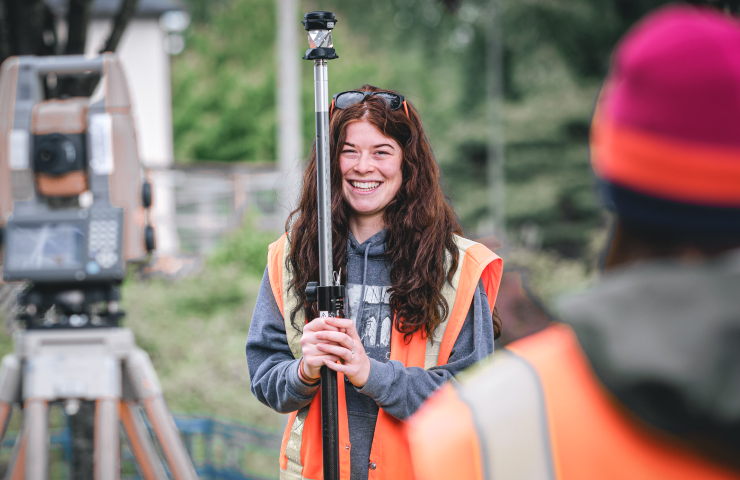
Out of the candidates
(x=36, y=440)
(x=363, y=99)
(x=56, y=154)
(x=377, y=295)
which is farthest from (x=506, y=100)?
(x=377, y=295)

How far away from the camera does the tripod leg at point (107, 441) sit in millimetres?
2758

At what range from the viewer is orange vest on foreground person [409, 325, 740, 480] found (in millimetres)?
700

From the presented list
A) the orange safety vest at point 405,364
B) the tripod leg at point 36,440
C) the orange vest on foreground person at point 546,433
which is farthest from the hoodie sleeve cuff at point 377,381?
the tripod leg at point 36,440

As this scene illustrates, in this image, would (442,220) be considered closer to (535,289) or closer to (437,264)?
(437,264)

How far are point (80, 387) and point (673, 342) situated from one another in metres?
2.61

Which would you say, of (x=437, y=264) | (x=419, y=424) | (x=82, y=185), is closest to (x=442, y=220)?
(x=437, y=264)

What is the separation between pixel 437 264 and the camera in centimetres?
200

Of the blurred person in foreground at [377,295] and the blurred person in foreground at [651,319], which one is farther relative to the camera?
the blurred person in foreground at [377,295]

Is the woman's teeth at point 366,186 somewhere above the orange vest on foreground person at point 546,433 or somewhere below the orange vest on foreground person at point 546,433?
above

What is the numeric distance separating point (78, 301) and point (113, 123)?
2.23 feet

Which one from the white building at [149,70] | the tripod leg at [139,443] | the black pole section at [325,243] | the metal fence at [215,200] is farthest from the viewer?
the white building at [149,70]

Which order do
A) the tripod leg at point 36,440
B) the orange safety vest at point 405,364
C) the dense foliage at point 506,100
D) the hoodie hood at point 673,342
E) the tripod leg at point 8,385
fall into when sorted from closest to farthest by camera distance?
the hoodie hood at point 673,342 < the orange safety vest at point 405,364 < the tripod leg at point 36,440 < the tripod leg at point 8,385 < the dense foliage at point 506,100

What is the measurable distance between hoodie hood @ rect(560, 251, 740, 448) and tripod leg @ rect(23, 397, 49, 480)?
255 cm

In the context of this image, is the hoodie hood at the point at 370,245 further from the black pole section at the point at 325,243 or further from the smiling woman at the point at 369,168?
the black pole section at the point at 325,243
